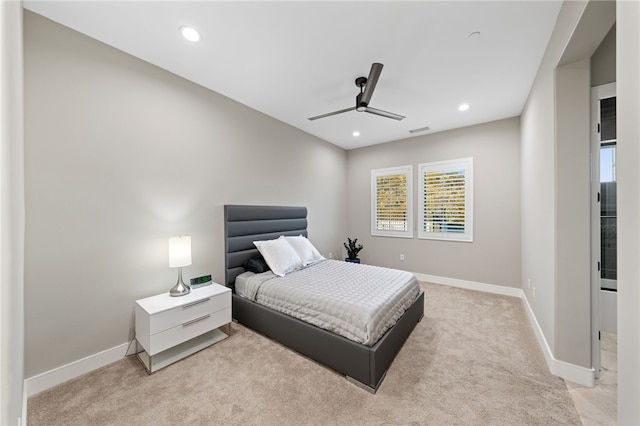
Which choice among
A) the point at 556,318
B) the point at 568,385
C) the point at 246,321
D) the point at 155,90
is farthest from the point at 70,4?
the point at 568,385

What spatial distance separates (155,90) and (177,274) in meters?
1.98

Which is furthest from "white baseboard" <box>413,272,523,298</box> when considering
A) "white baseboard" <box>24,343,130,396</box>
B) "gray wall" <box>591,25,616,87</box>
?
"white baseboard" <box>24,343,130,396</box>

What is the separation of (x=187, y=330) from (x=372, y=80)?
2.95 metres

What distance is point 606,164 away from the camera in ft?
8.50

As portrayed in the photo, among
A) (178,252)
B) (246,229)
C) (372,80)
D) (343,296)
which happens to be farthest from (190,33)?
(343,296)

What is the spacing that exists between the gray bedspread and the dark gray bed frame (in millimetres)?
70

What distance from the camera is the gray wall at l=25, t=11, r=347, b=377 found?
1865 millimetres

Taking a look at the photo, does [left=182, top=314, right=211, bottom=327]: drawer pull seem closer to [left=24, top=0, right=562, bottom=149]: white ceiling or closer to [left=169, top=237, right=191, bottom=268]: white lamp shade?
[left=169, top=237, right=191, bottom=268]: white lamp shade

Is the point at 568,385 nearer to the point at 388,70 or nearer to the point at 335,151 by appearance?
the point at 388,70

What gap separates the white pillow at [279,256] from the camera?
3068 millimetres

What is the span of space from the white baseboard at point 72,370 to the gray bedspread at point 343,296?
126cm

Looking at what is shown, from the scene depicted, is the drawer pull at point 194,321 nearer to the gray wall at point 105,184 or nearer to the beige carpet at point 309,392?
the beige carpet at point 309,392
